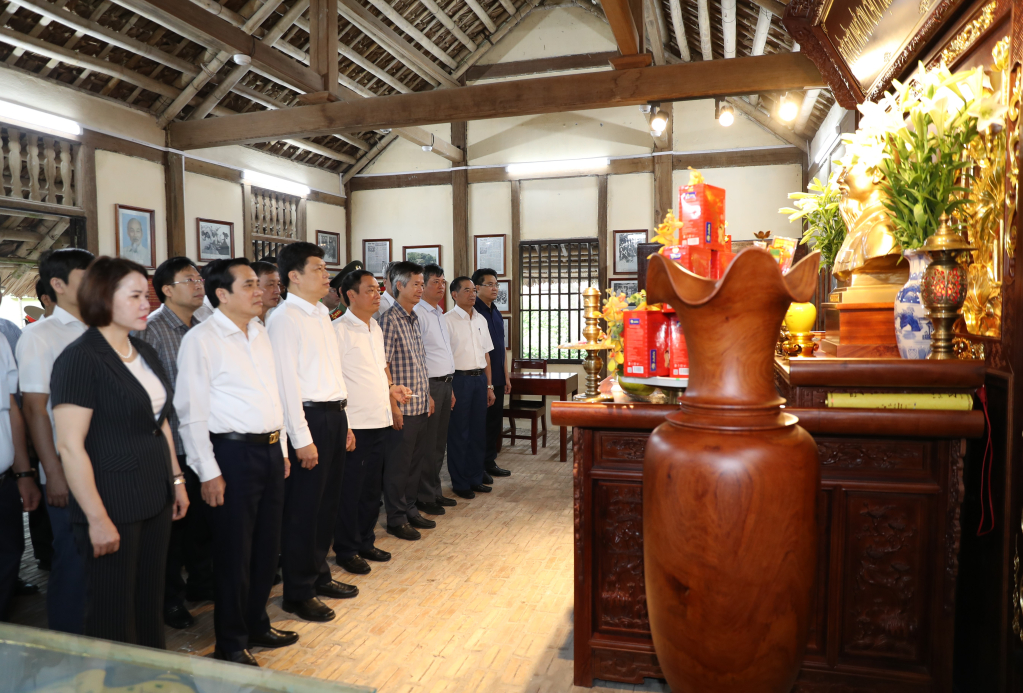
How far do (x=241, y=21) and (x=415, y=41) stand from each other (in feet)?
7.48

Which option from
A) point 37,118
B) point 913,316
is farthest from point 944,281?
point 37,118

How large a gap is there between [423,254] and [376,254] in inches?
29.9

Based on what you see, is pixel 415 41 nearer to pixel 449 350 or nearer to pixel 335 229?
pixel 335 229

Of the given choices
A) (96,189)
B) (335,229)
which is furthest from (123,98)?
(335,229)

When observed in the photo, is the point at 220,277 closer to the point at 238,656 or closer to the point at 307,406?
the point at 307,406

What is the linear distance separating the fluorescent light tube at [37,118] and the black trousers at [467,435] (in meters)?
4.02

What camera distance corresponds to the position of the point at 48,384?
255cm

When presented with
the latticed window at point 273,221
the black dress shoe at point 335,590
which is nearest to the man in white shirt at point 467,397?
the black dress shoe at point 335,590

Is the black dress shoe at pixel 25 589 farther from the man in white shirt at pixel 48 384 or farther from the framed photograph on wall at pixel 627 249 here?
the framed photograph on wall at pixel 627 249

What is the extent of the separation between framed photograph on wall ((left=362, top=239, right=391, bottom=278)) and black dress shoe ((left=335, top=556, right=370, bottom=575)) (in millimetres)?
6159

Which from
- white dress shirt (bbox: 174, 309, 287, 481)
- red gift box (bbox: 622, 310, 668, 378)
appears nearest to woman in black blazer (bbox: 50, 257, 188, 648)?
white dress shirt (bbox: 174, 309, 287, 481)

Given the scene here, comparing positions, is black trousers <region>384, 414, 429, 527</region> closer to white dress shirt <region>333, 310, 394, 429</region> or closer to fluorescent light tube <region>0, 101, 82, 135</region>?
white dress shirt <region>333, 310, 394, 429</region>

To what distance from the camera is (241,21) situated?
6070 millimetres

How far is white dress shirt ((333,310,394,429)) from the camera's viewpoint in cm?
337
